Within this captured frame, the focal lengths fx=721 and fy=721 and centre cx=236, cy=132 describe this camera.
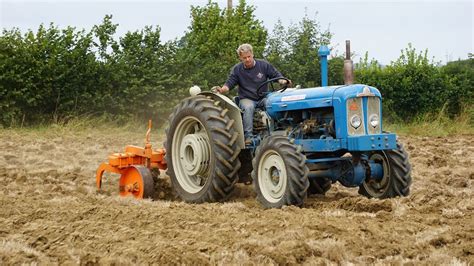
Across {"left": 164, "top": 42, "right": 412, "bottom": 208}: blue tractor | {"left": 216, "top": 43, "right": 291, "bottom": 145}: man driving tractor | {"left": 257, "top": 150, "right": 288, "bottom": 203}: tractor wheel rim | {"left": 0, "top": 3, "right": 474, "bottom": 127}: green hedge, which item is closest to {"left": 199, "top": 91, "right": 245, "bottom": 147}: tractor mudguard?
{"left": 164, "top": 42, "right": 412, "bottom": 208}: blue tractor

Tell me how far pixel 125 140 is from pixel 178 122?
6.68m

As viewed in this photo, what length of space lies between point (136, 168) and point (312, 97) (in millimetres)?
2405

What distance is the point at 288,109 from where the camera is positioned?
791cm

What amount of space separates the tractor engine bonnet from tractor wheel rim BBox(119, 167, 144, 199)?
5.85 ft

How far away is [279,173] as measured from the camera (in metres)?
7.34

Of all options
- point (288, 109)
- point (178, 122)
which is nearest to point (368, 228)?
point (288, 109)

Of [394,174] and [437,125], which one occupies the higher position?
[437,125]

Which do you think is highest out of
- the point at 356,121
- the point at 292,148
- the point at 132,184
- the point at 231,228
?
the point at 356,121

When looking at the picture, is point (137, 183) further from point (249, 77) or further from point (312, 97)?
point (312, 97)

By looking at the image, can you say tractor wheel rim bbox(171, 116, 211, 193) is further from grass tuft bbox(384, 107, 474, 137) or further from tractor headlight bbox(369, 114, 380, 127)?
grass tuft bbox(384, 107, 474, 137)

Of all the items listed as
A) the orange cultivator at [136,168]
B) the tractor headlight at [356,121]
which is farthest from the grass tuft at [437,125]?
the tractor headlight at [356,121]

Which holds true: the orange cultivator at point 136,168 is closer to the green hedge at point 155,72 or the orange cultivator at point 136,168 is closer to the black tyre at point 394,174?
the black tyre at point 394,174

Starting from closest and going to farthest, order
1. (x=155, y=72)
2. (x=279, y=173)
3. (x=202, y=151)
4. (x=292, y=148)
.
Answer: (x=292, y=148)
(x=279, y=173)
(x=202, y=151)
(x=155, y=72)

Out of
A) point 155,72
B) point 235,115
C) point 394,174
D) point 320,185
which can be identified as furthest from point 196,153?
point 155,72
